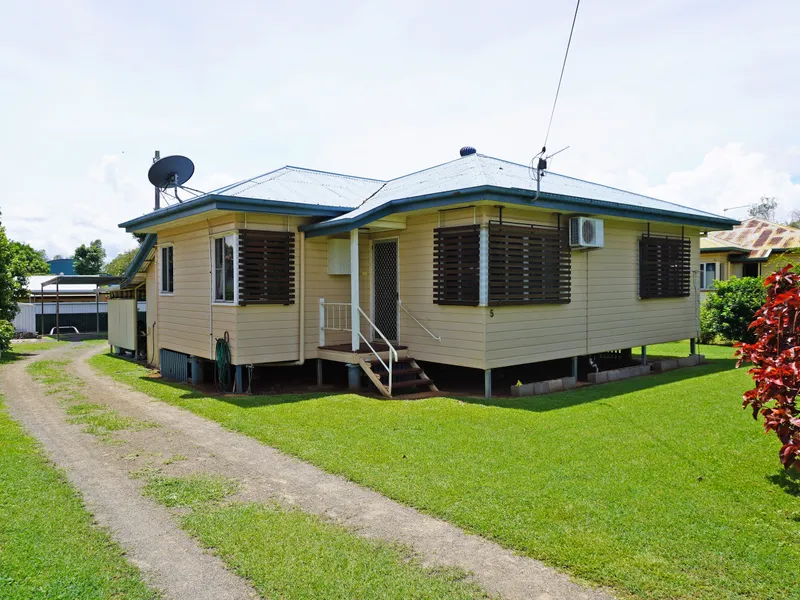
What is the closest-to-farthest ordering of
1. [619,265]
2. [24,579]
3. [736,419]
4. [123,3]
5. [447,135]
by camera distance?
1. [24,579]
2. [736,419]
3. [123,3]
4. [619,265]
5. [447,135]

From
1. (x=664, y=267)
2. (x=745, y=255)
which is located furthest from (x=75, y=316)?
(x=745, y=255)

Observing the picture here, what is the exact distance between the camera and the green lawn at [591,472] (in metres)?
3.83

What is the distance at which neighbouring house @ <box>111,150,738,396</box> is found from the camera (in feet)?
32.6

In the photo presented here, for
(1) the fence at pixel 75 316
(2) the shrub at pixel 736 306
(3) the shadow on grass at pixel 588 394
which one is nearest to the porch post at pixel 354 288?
(3) the shadow on grass at pixel 588 394

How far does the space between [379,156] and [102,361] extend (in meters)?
9.51

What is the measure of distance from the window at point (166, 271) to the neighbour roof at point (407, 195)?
2.75 ft

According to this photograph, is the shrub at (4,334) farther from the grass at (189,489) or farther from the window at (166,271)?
the grass at (189,489)

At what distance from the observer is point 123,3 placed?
8.87 m

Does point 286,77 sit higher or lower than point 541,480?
higher

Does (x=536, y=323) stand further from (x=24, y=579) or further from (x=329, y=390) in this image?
(x=24, y=579)

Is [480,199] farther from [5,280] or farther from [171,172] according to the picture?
[5,280]

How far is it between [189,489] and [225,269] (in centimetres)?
626

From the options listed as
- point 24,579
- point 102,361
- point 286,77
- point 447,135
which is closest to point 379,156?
point 447,135

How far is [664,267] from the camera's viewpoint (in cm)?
1380
